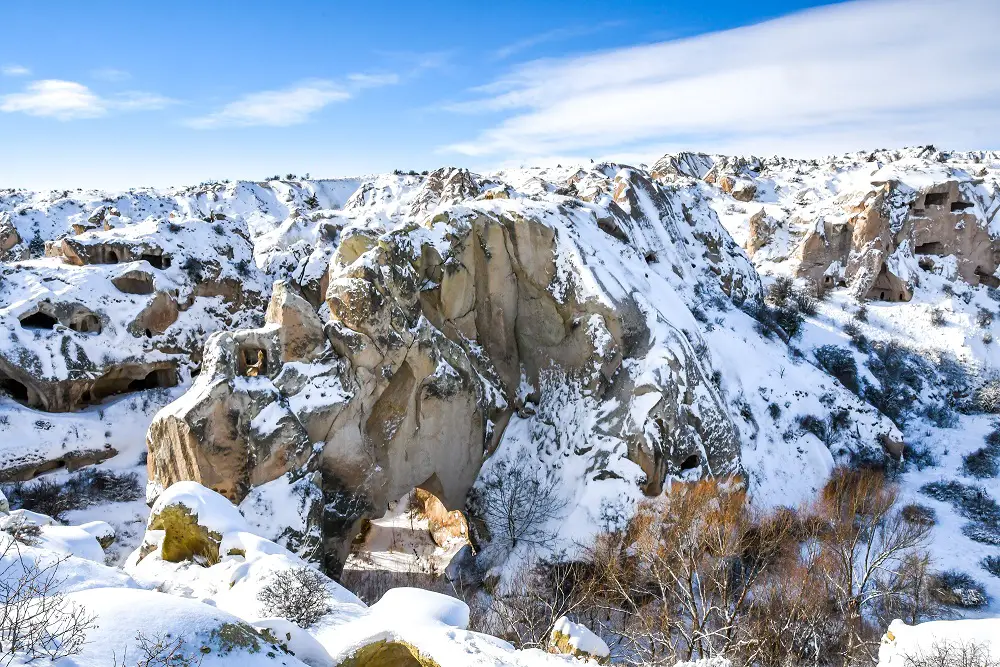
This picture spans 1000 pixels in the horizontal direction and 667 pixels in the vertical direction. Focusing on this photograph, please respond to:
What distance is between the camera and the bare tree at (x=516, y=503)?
1984 centimetres

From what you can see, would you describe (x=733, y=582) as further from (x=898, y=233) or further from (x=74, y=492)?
(x=898, y=233)

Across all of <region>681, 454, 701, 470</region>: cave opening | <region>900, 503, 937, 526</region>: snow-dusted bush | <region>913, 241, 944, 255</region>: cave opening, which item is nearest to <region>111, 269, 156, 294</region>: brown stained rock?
<region>681, 454, 701, 470</region>: cave opening

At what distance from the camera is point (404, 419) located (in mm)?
19438

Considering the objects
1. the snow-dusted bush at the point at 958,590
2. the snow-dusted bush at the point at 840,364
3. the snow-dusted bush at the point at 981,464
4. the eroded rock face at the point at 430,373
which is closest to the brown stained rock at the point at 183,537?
the eroded rock face at the point at 430,373

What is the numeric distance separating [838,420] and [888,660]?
1754 cm

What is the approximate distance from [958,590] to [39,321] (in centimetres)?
3765

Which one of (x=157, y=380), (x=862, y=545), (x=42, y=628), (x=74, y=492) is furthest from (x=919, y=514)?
(x=157, y=380)

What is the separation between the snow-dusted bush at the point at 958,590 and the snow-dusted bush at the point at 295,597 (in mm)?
18016

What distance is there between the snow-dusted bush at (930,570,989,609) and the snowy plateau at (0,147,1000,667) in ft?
0.37

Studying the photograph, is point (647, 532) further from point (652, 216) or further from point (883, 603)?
point (652, 216)

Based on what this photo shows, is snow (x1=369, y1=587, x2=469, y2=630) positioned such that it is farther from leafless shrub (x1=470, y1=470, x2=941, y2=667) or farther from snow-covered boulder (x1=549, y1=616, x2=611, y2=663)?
leafless shrub (x1=470, y1=470, x2=941, y2=667)

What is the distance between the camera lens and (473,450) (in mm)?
21516

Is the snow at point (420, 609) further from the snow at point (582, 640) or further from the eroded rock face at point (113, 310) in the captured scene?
the eroded rock face at point (113, 310)

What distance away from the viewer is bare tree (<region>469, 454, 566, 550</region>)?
19844 millimetres
